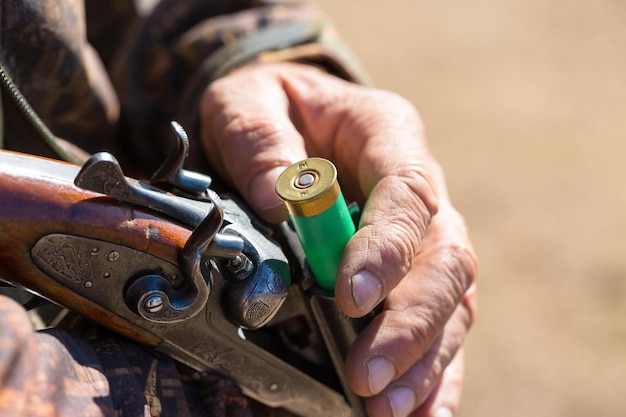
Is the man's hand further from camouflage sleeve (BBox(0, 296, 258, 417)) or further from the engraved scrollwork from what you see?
the engraved scrollwork

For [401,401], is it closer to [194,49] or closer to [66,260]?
[66,260]

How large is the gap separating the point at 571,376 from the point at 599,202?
4.04ft

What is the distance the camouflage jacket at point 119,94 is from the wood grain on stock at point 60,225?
8cm

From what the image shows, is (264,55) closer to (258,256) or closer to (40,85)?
(40,85)

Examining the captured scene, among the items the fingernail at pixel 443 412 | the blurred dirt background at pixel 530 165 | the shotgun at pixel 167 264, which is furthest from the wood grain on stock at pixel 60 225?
the blurred dirt background at pixel 530 165

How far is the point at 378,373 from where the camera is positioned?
1.40 m

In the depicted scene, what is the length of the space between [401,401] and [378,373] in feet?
0.44

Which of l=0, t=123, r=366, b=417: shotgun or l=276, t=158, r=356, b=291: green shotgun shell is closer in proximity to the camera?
l=0, t=123, r=366, b=417: shotgun

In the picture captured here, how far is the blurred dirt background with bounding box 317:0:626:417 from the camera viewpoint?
3570 millimetres

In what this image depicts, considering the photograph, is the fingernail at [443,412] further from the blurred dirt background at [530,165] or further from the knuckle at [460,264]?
the blurred dirt background at [530,165]

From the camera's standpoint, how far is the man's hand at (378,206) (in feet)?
4.55

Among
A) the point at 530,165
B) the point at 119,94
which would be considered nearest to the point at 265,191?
the point at 119,94

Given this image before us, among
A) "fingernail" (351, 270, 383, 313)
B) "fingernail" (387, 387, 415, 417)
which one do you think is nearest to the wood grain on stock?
"fingernail" (351, 270, 383, 313)

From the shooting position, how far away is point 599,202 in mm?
4328
